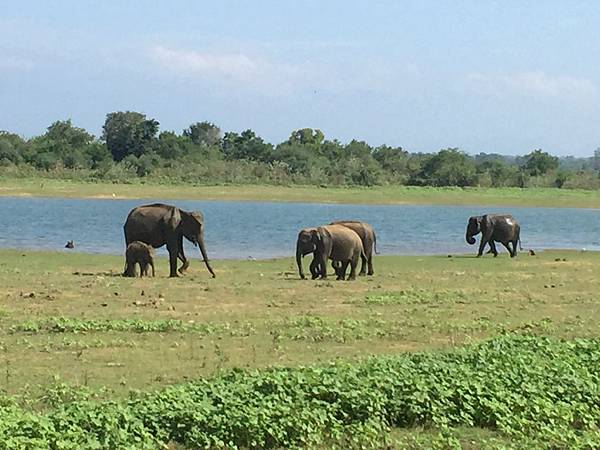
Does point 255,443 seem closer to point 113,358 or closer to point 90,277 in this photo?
point 113,358

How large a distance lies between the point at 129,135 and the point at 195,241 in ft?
233

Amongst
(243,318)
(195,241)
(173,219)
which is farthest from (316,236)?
(243,318)

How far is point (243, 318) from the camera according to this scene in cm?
→ 1600

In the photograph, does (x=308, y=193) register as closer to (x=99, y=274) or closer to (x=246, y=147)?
(x=246, y=147)

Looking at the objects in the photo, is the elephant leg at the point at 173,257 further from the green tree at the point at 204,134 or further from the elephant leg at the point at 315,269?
the green tree at the point at 204,134

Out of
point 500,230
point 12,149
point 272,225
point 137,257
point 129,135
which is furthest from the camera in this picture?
point 129,135

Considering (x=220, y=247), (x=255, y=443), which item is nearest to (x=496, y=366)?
(x=255, y=443)

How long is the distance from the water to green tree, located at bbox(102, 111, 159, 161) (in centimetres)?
2916

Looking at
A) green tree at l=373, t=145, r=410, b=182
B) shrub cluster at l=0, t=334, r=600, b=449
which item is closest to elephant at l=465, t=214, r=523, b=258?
shrub cluster at l=0, t=334, r=600, b=449

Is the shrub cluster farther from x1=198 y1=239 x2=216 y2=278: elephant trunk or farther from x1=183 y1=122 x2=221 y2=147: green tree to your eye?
x1=183 y1=122 x2=221 y2=147: green tree

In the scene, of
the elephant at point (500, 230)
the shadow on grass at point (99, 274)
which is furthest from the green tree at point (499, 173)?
the shadow on grass at point (99, 274)

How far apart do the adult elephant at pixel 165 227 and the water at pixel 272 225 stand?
22.3 feet

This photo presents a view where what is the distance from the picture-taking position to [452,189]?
7950 cm

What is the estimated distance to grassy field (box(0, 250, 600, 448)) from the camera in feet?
38.9
